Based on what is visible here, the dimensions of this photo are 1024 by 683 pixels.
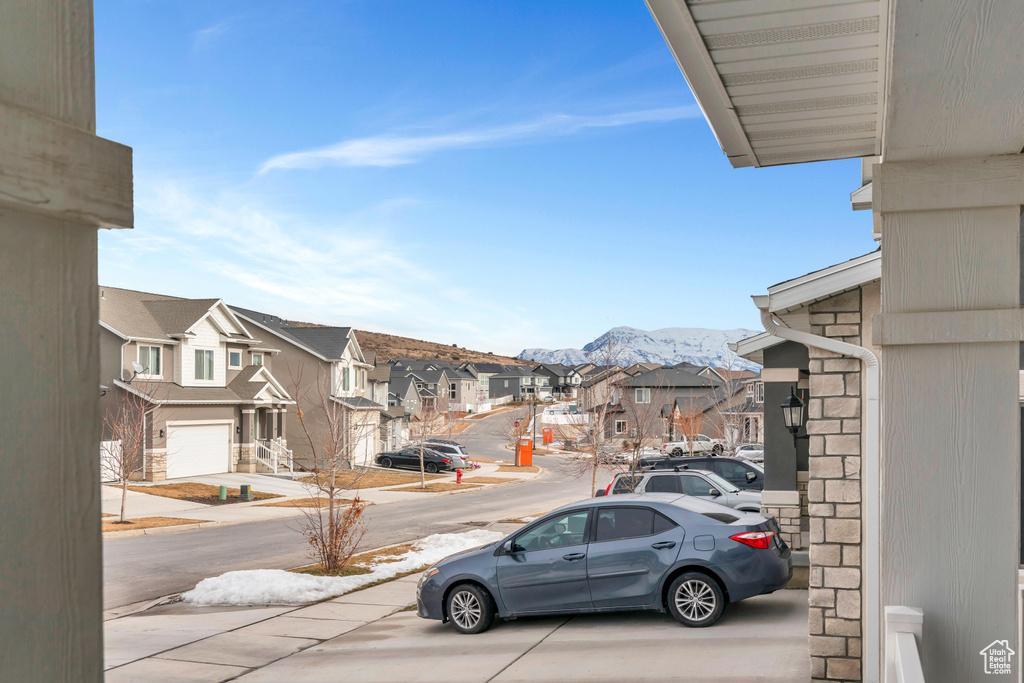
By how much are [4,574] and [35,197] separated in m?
0.63

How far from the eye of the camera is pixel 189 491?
29.8 metres

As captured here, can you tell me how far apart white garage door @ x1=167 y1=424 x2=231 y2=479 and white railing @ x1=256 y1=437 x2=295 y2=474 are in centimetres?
168

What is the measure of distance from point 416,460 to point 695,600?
33887 mm

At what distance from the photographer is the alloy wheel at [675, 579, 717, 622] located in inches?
381

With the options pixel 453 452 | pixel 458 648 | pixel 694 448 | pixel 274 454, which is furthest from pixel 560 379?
pixel 458 648

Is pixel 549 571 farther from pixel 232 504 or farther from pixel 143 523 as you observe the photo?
pixel 232 504

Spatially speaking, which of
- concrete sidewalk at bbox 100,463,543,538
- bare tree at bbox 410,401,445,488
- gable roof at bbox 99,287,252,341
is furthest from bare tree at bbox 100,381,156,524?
bare tree at bbox 410,401,445,488

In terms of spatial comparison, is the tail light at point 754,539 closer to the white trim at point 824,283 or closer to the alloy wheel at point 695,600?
the alloy wheel at point 695,600

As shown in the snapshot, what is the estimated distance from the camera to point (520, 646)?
9391 millimetres

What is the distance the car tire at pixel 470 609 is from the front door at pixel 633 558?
1.33 meters

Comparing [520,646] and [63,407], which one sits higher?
[63,407]

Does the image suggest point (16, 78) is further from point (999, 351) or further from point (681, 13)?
point (999, 351)

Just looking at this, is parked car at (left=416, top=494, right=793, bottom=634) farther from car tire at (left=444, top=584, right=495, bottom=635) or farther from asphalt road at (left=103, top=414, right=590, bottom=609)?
asphalt road at (left=103, top=414, right=590, bottom=609)

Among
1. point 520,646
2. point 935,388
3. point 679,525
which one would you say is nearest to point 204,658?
point 520,646
